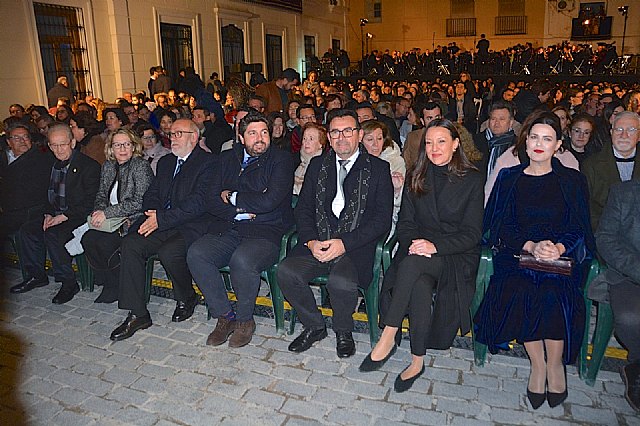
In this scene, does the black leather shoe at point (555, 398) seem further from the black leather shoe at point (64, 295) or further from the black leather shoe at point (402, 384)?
the black leather shoe at point (64, 295)

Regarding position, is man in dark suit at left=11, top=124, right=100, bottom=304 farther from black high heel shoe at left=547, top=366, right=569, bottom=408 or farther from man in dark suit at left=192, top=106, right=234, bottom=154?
black high heel shoe at left=547, top=366, right=569, bottom=408

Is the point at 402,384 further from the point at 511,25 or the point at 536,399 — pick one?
the point at 511,25

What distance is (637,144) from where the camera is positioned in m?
3.93

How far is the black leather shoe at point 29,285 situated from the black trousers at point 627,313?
4.82 m

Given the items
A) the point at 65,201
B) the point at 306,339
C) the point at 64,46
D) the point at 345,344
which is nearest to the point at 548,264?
the point at 345,344

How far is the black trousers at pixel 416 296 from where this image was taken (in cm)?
319

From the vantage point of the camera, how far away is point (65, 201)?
480cm

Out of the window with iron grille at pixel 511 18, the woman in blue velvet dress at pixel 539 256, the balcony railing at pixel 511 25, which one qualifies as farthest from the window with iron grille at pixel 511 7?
the woman in blue velvet dress at pixel 539 256

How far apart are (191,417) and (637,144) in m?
3.76

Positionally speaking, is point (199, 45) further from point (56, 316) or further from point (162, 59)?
point (56, 316)

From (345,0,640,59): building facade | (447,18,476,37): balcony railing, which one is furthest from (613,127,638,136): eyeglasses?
(447,18,476,37): balcony railing

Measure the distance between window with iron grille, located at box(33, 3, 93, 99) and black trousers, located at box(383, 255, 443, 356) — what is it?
1062 centimetres

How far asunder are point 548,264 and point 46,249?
442 cm

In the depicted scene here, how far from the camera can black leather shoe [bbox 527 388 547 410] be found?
114 inches
